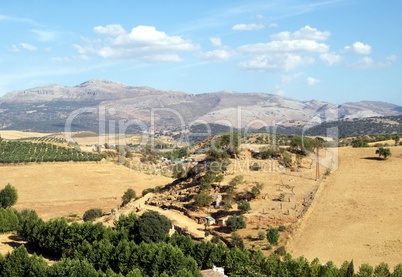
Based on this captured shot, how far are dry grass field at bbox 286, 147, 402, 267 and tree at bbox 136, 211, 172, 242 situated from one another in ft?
38.9

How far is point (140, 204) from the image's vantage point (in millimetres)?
56062

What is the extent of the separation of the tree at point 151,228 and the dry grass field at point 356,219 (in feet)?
38.9

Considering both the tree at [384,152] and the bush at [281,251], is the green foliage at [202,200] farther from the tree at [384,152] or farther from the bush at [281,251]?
the tree at [384,152]

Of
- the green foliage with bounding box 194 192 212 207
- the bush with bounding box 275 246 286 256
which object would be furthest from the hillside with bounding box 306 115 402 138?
the bush with bounding box 275 246 286 256

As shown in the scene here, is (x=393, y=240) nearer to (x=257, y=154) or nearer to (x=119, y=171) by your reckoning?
(x=257, y=154)

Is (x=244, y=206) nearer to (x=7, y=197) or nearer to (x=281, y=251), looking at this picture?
(x=281, y=251)

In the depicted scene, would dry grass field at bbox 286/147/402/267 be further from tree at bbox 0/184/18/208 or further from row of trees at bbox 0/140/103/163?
row of trees at bbox 0/140/103/163

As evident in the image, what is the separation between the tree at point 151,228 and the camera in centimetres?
3806

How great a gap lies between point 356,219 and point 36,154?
7561 cm

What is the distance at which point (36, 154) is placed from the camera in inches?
3804

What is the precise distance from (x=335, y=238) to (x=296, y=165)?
74.1 feet

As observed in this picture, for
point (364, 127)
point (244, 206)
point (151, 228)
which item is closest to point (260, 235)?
point (244, 206)

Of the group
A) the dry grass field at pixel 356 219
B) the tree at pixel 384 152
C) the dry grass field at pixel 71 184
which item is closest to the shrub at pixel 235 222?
the dry grass field at pixel 356 219

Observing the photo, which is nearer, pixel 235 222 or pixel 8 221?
pixel 235 222
